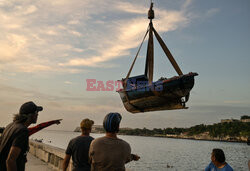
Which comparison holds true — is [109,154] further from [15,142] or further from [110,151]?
[15,142]

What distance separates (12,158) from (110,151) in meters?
1.14

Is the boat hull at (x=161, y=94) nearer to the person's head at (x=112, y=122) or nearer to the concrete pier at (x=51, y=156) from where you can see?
the concrete pier at (x=51, y=156)

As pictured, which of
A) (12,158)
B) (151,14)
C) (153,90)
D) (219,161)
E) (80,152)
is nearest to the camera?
(12,158)

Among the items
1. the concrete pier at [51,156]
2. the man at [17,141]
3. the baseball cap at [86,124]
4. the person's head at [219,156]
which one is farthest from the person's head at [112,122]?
the concrete pier at [51,156]

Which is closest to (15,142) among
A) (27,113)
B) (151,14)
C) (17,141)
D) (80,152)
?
(17,141)

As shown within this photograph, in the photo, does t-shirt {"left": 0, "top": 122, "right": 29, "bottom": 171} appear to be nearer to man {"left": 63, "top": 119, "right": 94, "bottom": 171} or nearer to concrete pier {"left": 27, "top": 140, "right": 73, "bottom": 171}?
man {"left": 63, "top": 119, "right": 94, "bottom": 171}

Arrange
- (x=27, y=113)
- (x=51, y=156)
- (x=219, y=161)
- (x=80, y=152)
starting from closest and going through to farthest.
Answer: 1. (x=27, y=113)
2. (x=80, y=152)
3. (x=219, y=161)
4. (x=51, y=156)

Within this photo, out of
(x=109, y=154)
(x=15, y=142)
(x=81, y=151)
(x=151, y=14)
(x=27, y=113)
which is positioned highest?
(x=151, y=14)

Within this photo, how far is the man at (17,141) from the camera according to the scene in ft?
9.48

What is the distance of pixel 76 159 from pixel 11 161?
167 centimetres

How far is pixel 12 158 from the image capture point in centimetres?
288

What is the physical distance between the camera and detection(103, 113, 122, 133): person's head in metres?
2.97

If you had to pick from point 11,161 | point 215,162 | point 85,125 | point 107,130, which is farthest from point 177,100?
point 11,161

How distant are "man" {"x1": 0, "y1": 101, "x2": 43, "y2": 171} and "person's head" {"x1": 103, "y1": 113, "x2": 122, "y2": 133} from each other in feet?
3.25
